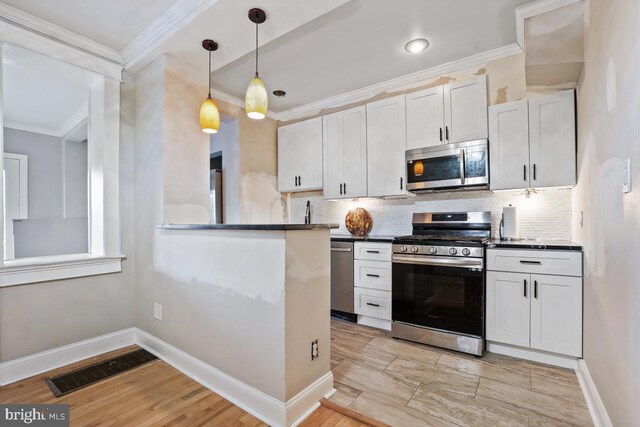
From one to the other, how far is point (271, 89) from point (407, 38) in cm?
164

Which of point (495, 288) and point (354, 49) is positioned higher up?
point (354, 49)

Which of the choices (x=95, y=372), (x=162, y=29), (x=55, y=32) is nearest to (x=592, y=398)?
(x=95, y=372)

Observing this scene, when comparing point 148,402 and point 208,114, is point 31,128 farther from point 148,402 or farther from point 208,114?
point 148,402

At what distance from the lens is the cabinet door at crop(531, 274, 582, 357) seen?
2086mm

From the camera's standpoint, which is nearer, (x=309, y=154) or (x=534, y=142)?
(x=534, y=142)

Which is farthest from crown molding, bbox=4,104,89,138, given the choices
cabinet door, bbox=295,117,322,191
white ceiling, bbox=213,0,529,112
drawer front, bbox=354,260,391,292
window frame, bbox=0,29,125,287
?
drawer front, bbox=354,260,391,292

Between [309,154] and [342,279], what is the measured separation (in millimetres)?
1704

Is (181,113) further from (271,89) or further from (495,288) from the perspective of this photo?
(495,288)

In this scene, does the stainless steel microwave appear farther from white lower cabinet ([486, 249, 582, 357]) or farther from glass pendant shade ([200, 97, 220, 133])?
glass pendant shade ([200, 97, 220, 133])

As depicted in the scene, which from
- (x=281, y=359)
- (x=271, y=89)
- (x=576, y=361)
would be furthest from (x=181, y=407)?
(x=271, y=89)

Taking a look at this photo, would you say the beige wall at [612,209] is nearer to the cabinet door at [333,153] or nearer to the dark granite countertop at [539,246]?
the dark granite countertop at [539,246]

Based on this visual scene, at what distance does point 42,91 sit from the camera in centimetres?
325

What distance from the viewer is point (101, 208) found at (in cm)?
257

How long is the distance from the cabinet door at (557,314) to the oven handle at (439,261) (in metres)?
0.39
